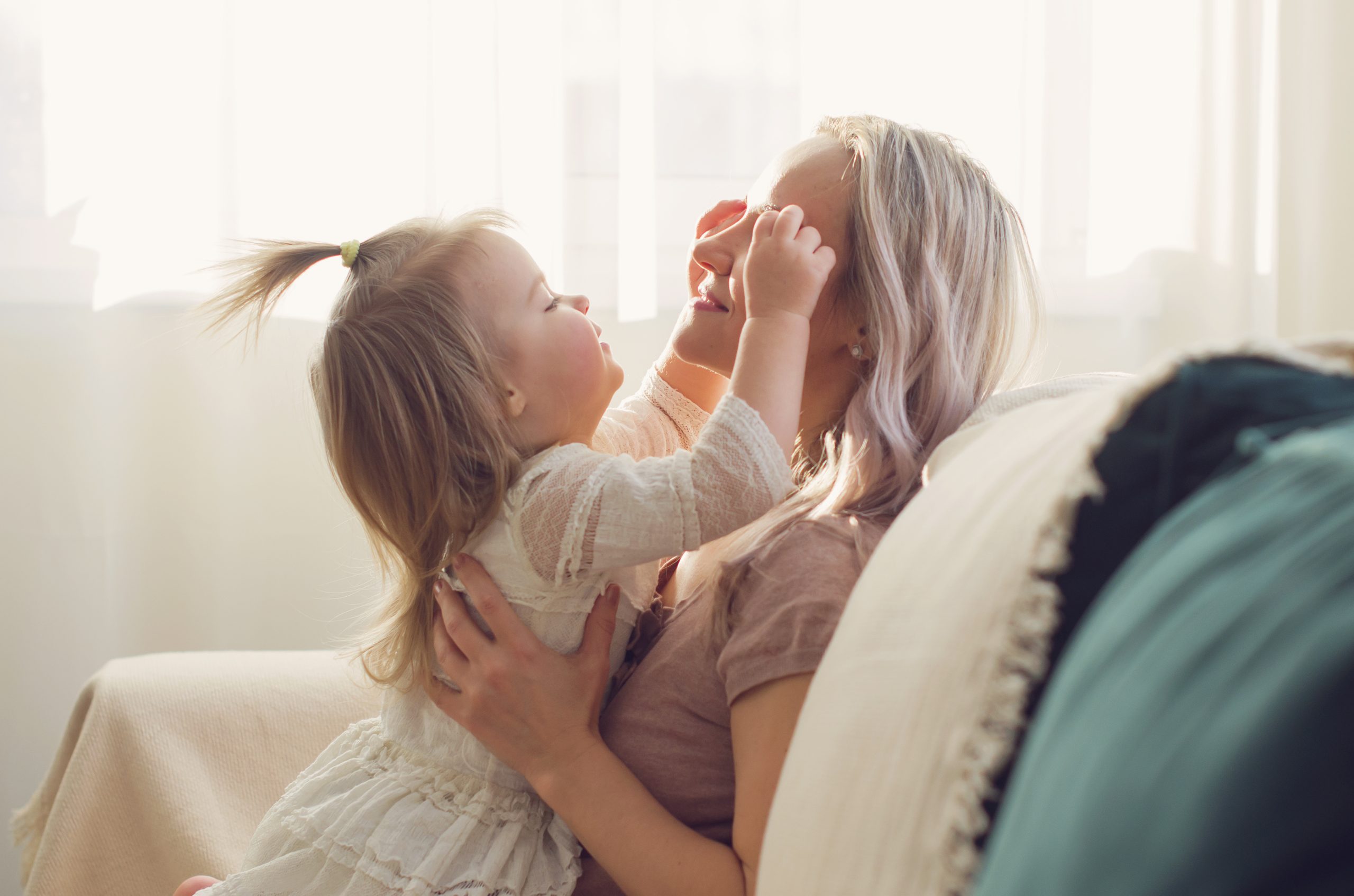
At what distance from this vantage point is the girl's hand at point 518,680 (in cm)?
87

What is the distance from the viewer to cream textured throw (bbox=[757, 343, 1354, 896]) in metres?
0.41

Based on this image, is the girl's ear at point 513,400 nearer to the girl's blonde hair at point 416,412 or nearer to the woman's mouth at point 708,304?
the girl's blonde hair at point 416,412

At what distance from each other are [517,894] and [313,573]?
124 cm

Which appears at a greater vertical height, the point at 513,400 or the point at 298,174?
the point at 298,174

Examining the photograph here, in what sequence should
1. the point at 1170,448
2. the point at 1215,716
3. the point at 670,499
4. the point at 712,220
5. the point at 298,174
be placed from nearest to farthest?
the point at 1215,716 → the point at 1170,448 → the point at 670,499 → the point at 712,220 → the point at 298,174

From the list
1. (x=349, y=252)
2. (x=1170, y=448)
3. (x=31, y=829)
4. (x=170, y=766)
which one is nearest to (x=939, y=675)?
(x=1170, y=448)

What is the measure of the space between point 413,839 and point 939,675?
0.63 m

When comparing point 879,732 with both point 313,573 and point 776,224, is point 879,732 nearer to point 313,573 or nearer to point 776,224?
point 776,224

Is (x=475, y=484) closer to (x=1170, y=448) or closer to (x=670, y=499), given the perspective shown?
(x=670, y=499)

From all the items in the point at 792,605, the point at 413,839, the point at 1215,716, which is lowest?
the point at 413,839

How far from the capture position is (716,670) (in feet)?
2.77

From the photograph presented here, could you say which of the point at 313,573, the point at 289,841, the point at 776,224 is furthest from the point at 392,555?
the point at 313,573

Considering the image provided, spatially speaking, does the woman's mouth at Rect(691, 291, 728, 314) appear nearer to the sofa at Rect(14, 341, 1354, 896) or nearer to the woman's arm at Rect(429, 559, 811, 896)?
the woman's arm at Rect(429, 559, 811, 896)

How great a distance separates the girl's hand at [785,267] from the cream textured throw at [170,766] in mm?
775
